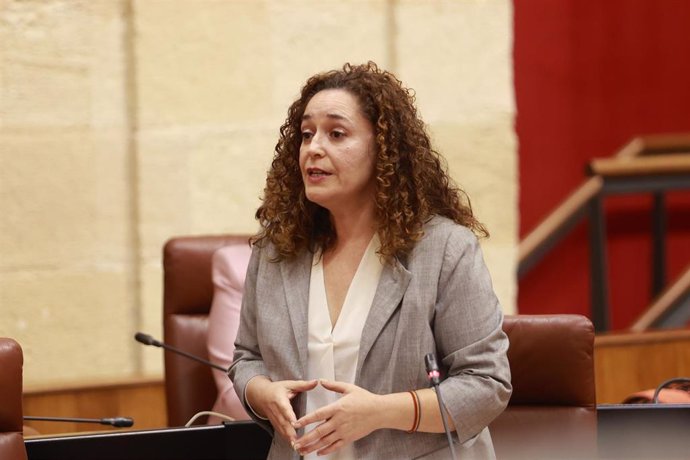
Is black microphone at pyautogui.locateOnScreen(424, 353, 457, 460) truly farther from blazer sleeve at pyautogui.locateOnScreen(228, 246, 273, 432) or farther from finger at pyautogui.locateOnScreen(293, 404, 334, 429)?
blazer sleeve at pyautogui.locateOnScreen(228, 246, 273, 432)

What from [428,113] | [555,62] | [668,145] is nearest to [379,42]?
[428,113]

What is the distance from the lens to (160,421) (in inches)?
137

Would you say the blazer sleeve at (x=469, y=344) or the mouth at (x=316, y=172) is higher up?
the mouth at (x=316, y=172)

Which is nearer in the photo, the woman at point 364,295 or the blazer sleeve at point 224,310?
the woman at point 364,295

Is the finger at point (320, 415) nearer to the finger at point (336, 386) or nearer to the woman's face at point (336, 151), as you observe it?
the finger at point (336, 386)

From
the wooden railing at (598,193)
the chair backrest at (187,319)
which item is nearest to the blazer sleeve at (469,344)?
the chair backrest at (187,319)

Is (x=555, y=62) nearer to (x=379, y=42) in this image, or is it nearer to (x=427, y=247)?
(x=379, y=42)

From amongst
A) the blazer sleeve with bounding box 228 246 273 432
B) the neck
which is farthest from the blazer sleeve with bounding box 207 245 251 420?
the neck

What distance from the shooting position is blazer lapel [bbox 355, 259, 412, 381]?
187 centimetres

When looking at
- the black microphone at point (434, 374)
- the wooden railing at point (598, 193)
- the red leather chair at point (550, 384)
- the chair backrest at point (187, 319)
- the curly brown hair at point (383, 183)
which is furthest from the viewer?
the wooden railing at point (598, 193)

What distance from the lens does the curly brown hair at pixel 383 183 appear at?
1954 millimetres

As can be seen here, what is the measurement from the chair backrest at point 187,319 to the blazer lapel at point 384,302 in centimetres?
112

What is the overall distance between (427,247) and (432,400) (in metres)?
0.27

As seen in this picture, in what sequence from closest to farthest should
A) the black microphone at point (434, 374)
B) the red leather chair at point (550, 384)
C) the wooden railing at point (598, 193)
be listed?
the black microphone at point (434, 374), the red leather chair at point (550, 384), the wooden railing at point (598, 193)
